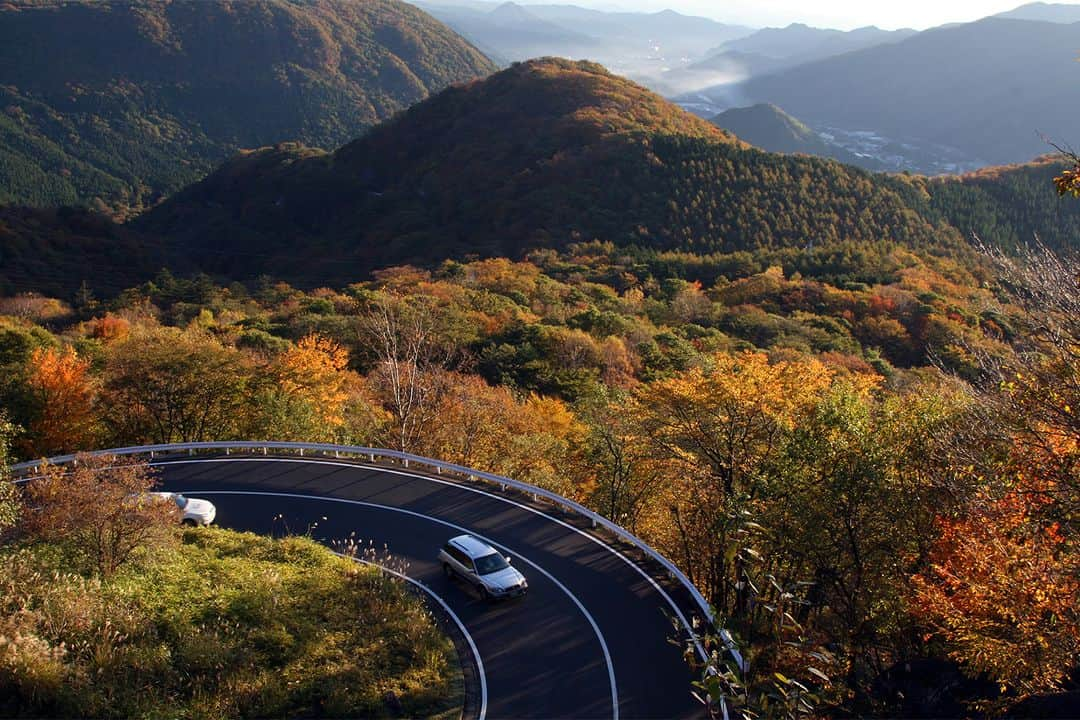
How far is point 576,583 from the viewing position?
66.2 ft

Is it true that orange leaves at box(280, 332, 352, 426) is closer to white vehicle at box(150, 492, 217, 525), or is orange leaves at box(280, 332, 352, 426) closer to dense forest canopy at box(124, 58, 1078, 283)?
white vehicle at box(150, 492, 217, 525)

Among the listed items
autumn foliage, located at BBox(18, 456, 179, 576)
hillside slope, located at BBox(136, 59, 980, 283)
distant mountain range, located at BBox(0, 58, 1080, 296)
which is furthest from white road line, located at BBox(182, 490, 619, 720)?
hillside slope, located at BBox(136, 59, 980, 283)

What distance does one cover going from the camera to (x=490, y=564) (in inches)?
767

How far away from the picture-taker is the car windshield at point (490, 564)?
19.3 m

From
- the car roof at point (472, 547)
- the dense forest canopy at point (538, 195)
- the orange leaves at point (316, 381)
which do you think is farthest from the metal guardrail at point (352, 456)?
the dense forest canopy at point (538, 195)

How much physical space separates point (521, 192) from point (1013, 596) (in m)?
116

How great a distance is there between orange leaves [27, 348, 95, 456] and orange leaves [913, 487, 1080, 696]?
28670mm

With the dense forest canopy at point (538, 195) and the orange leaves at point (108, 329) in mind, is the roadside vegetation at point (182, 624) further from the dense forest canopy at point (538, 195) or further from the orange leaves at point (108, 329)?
the dense forest canopy at point (538, 195)

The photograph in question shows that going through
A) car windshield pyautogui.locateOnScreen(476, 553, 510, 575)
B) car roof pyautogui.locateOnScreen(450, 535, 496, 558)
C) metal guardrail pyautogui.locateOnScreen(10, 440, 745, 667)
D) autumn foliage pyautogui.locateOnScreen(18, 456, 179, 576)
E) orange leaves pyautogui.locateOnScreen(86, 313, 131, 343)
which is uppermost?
autumn foliage pyautogui.locateOnScreen(18, 456, 179, 576)

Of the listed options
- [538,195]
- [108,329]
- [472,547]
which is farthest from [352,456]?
[538,195]

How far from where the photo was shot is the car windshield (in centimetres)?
1931

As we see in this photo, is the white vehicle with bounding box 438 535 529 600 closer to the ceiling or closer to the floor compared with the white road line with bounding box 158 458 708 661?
closer to the ceiling

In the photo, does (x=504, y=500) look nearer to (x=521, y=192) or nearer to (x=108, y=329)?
(x=108, y=329)

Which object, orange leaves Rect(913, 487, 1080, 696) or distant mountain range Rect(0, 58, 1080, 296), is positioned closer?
orange leaves Rect(913, 487, 1080, 696)
